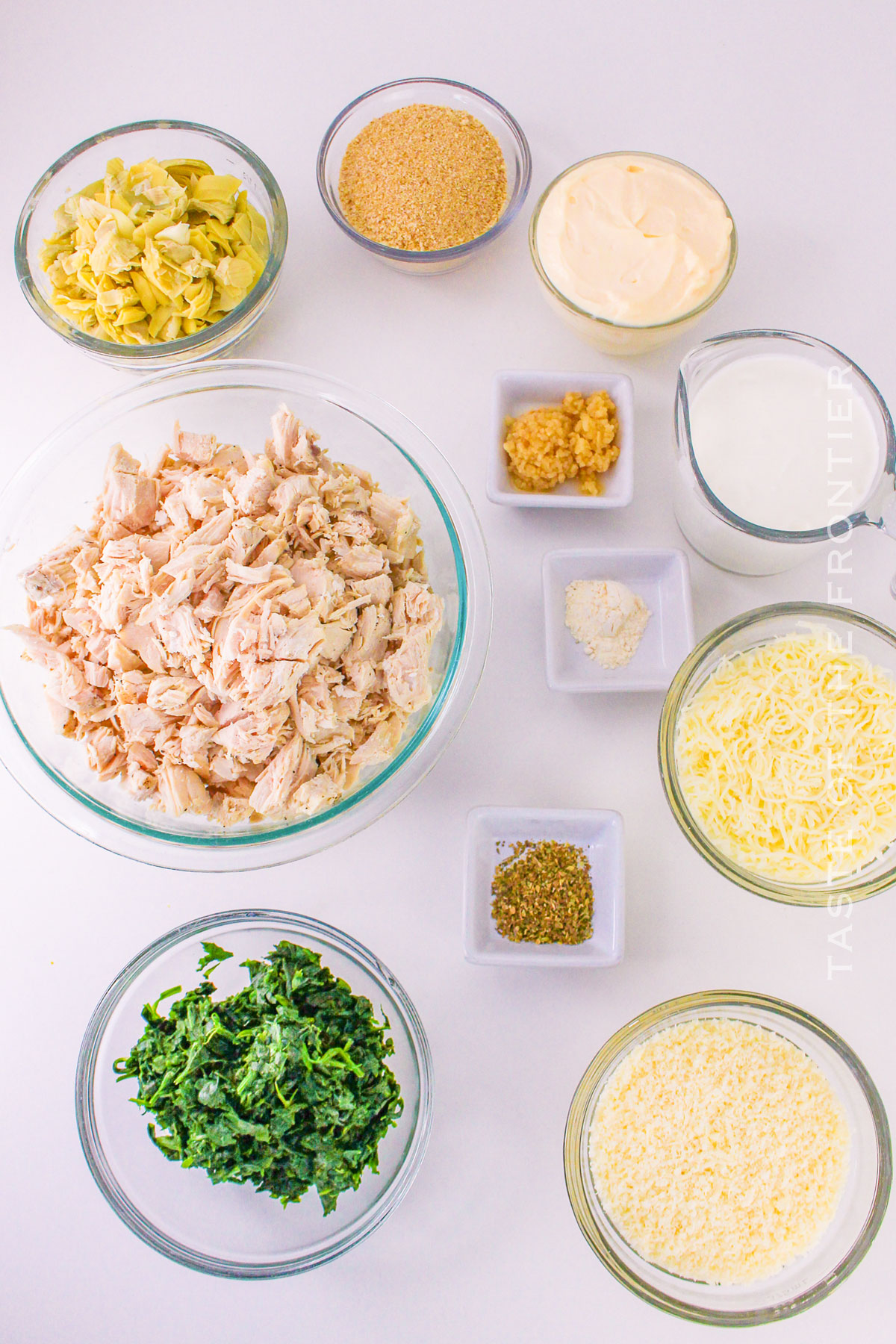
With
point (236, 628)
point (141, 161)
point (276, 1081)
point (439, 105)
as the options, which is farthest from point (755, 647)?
point (141, 161)

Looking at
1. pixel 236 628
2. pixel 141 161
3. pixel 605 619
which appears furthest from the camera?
pixel 141 161

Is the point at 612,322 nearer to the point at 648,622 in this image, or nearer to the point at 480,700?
the point at 648,622

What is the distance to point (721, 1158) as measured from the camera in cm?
133

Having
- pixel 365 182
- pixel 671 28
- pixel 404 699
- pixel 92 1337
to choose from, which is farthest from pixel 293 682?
pixel 671 28

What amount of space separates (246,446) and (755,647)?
0.91m

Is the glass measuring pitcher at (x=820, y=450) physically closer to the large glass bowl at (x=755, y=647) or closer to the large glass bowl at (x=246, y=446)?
the large glass bowl at (x=755, y=647)

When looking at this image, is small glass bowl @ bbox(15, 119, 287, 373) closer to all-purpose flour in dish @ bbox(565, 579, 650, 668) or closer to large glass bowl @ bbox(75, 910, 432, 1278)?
all-purpose flour in dish @ bbox(565, 579, 650, 668)

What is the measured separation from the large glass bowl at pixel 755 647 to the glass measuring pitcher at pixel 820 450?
0.40ft

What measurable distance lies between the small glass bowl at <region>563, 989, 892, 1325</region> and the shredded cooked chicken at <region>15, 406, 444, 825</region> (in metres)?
0.60

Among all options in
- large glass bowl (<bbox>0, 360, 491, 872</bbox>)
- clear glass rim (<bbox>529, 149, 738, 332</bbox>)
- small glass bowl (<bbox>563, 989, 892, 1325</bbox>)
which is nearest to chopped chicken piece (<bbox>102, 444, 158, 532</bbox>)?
large glass bowl (<bbox>0, 360, 491, 872</bbox>)

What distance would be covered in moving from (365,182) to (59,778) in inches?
46.1

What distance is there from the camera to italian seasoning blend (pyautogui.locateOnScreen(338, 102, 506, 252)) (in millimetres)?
1601

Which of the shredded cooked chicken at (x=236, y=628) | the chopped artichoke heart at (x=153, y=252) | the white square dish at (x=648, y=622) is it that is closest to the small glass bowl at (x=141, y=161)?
the chopped artichoke heart at (x=153, y=252)

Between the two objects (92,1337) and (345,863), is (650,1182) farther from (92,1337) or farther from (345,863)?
(92,1337)
